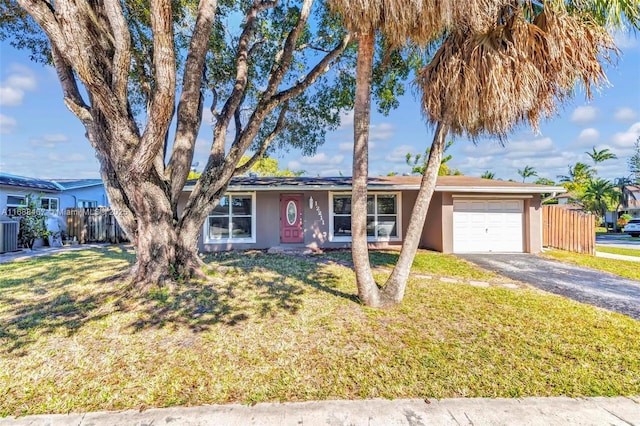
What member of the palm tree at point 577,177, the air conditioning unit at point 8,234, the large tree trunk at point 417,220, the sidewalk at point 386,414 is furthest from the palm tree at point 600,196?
the air conditioning unit at point 8,234

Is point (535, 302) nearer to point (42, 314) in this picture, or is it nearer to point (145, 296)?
point (145, 296)

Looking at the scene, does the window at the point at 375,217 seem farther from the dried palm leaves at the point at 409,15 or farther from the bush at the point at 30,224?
the bush at the point at 30,224

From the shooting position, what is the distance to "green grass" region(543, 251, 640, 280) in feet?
29.1

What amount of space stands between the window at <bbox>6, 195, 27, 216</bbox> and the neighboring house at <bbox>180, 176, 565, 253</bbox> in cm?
867

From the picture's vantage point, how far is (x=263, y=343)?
A: 4.09 m

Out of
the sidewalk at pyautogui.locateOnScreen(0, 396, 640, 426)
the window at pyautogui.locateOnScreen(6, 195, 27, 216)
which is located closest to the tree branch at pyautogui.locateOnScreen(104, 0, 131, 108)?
the sidewalk at pyautogui.locateOnScreen(0, 396, 640, 426)

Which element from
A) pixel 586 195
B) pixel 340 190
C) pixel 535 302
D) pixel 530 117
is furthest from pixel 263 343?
pixel 586 195

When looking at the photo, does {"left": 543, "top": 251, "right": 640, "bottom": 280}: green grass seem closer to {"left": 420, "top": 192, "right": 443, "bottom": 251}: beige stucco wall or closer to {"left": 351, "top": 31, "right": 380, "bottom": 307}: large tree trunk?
{"left": 420, "top": 192, "right": 443, "bottom": 251}: beige stucco wall

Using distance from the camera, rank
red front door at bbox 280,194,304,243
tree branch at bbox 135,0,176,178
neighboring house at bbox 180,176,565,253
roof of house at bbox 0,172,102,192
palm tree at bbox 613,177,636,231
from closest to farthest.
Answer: tree branch at bbox 135,0,176,178
neighboring house at bbox 180,176,565,253
red front door at bbox 280,194,304,243
roof of house at bbox 0,172,102,192
palm tree at bbox 613,177,636,231

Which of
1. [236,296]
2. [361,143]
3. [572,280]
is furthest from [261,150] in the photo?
[572,280]

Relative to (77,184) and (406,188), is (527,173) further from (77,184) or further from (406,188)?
(77,184)

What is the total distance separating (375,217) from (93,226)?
14365mm

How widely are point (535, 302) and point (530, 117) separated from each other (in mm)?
3438

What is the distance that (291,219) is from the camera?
12797 millimetres
